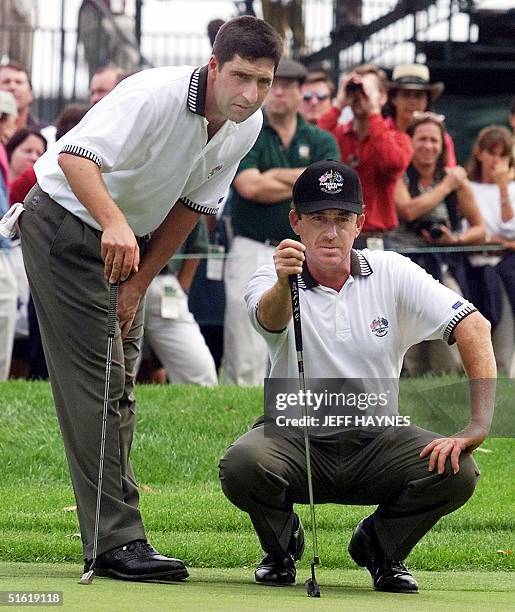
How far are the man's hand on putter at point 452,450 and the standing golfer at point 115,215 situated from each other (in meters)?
1.06

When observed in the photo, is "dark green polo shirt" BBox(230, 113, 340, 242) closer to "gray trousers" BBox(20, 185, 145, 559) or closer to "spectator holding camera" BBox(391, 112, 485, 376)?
"spectator holding camera" BBox(391, 112, 485, 376)

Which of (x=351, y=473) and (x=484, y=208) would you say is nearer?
(x=351, y=473)

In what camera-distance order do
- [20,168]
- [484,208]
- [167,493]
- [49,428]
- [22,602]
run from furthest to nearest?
[484,208], [20,168], [49,428], [167,493], [22,602]

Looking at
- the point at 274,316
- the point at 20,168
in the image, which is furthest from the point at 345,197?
the point at 20,168

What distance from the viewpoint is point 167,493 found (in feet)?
30.4

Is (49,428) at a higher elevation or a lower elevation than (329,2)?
lower

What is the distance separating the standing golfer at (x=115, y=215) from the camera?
20.1ft

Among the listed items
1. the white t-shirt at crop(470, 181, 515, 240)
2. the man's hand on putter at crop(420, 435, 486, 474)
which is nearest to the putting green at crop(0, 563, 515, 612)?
the man's hand on putter at crop(420, 435, 486, 474)

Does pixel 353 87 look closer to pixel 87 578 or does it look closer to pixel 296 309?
pixel 296 309

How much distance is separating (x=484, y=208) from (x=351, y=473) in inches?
297

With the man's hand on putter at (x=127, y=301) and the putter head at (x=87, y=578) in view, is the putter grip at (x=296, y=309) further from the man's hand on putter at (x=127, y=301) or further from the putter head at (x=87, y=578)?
the putter head at (x=87, y=578)

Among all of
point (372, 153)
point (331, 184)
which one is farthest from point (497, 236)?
point (331, 184)

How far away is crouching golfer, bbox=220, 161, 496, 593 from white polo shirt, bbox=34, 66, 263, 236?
1.54ft

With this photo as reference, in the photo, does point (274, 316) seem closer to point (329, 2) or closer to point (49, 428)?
point (49, 428)
